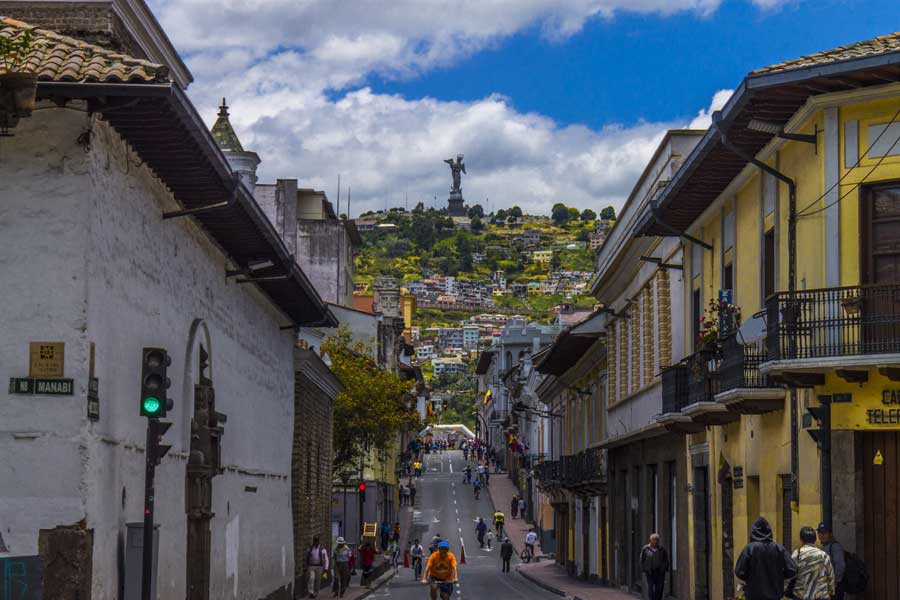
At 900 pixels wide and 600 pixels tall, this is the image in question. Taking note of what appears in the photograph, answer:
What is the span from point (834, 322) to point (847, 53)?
10.4 ft

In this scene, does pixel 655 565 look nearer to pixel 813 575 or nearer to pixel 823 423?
pixel 823 423

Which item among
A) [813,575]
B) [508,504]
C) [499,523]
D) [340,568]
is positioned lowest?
[499,523]

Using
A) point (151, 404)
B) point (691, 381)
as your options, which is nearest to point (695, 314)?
point (691, 381)

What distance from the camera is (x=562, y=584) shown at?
137 ft

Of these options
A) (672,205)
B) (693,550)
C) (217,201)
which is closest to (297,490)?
(693,550)

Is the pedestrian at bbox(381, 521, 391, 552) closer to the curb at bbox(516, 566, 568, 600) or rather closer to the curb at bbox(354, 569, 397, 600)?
the curb at bbox(354, 569, 397, 600)

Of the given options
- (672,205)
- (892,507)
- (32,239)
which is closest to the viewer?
(32,239)

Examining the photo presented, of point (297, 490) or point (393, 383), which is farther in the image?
point (393, 383)

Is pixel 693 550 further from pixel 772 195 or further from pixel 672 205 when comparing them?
pixel 772 195

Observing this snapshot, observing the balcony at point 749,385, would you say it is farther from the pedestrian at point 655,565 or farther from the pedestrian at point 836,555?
the pedestrian at point 655,565

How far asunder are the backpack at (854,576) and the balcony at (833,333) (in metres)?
2.01

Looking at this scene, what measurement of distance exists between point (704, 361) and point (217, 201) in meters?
7.88

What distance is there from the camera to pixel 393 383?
51.8 meters

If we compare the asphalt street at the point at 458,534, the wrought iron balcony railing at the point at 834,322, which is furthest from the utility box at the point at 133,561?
the asphalt street at the point at 458,534
